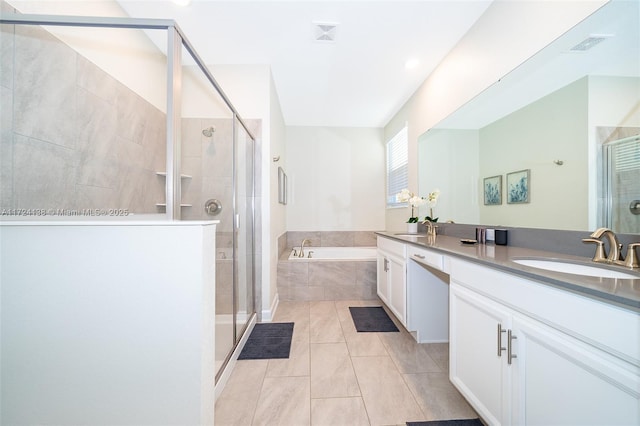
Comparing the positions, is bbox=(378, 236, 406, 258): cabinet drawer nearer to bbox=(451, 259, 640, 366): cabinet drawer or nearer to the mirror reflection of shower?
bbox=(451, 259, 640, 366): cabinet drawer

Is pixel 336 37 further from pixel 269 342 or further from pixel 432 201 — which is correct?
pixel 269 342

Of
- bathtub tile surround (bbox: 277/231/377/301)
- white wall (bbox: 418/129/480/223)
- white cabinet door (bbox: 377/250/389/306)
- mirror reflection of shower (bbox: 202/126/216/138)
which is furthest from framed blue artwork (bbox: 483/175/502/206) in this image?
mirror reflection of shower (bbox: 202/126/216/138)

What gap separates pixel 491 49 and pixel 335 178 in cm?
275

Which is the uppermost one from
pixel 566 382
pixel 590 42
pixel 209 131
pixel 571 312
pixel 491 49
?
pixel 491 49

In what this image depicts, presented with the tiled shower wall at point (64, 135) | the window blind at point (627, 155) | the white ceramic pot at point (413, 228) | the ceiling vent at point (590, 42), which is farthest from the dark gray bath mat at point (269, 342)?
the ceiling vent at point (590, 42)

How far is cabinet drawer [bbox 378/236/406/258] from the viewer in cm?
216

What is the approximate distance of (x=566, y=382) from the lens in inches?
30.0

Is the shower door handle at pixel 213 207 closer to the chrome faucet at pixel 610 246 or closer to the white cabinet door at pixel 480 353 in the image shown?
the white cabinet door at pixel 480 353

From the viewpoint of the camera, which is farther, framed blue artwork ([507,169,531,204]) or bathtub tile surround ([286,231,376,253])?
bathtub tile surround ([286,231,376,253])

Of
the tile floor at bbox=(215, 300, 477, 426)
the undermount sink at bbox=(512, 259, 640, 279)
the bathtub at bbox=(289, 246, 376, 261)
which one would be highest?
the undermount sink at bbox=(512, 259, 640, 279)

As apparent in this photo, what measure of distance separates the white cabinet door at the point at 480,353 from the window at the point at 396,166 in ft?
7.42

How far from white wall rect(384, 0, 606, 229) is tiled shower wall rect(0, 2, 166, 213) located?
207 cm

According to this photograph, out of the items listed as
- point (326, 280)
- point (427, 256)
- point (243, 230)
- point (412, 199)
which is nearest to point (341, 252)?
point (326, 280)

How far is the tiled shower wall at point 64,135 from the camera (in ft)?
3.58
